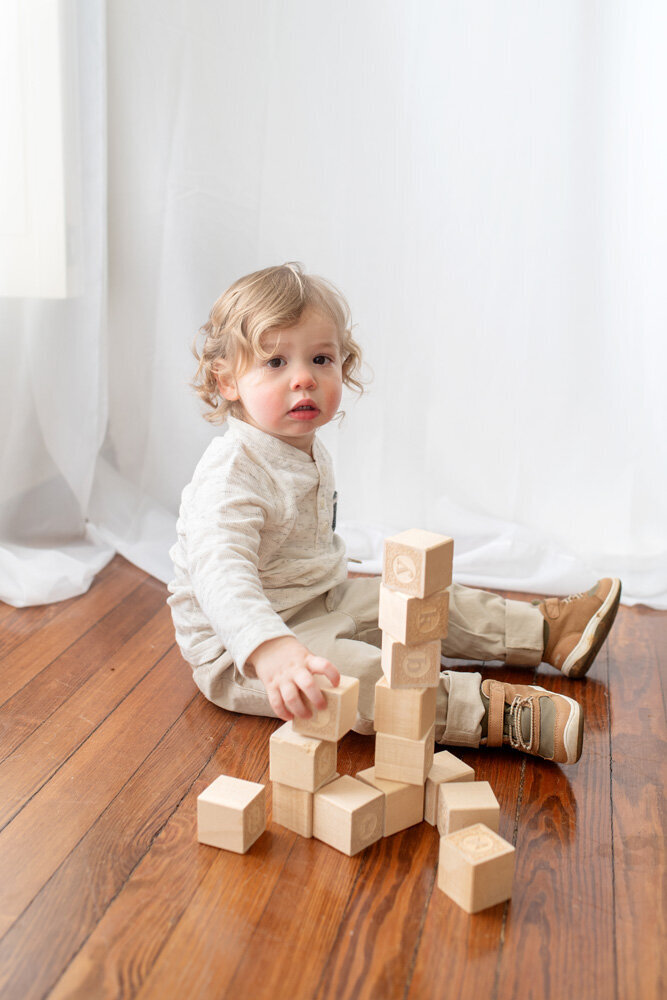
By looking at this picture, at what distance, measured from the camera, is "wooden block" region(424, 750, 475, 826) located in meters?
1.00

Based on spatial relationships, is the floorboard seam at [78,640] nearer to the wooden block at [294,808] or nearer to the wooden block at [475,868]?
the wooden block at [294,808]

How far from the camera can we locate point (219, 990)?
2.55ft

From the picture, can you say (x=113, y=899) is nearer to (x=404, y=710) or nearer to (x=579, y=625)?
(x=404, y=710)

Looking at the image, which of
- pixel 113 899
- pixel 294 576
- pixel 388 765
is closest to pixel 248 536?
pixel 294 576

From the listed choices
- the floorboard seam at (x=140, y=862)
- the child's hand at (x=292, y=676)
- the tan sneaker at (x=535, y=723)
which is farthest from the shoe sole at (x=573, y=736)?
the floorboard seam at (x=140, y=862)

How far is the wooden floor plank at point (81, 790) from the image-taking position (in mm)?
912

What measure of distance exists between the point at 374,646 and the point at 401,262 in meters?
0.80

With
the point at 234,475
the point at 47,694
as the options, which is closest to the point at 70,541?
the point at 47,694

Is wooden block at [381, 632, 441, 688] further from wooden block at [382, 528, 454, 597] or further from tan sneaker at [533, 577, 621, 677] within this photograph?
tan sneaker at [533, 577, 621, 677]

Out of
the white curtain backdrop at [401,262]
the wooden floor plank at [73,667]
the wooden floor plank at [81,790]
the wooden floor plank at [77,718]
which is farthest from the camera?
the white curtain backdrop at [401,262]

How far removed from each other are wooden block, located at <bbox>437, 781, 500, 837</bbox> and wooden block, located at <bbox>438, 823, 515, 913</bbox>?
0.15 feet

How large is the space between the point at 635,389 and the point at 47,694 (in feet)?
3.68

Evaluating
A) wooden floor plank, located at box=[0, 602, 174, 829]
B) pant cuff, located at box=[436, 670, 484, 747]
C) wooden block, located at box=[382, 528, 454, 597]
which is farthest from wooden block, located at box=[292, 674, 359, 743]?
wooden floor plank, located at box=[0, 602, 174, 829]

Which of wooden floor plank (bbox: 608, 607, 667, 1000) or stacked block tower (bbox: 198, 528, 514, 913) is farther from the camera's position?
stacked block tower (bbox: 198, 528, 514, 913)
